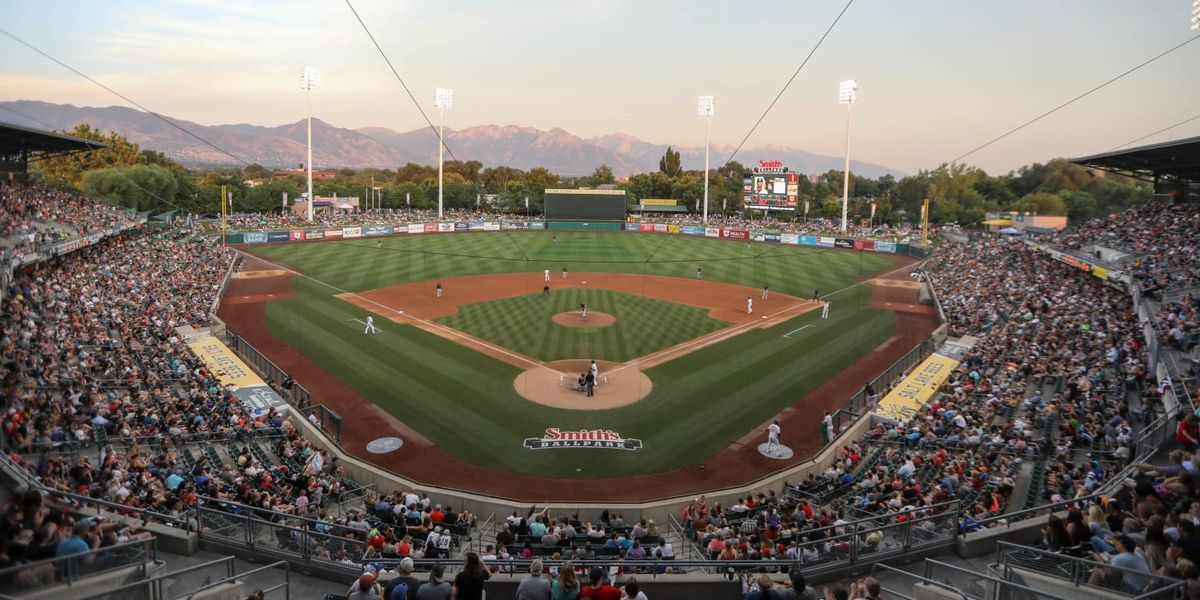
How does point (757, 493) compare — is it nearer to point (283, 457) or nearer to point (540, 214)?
point (283, 457)

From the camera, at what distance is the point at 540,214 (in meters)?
105

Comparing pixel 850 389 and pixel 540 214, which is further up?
pixel 540 214

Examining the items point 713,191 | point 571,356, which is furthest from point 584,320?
point 713,191

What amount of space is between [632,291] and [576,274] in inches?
305

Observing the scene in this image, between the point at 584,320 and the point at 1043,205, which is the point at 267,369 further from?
the point at 1043,205

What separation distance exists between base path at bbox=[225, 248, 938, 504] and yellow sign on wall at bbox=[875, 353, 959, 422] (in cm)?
206

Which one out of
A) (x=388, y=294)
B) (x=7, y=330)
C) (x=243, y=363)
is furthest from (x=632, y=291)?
(x=7, y=330)

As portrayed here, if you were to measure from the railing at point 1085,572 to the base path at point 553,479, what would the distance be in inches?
379

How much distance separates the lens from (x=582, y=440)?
2092 centimetres

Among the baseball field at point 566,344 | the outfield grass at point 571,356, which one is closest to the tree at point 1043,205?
the baseball field at point 566,344

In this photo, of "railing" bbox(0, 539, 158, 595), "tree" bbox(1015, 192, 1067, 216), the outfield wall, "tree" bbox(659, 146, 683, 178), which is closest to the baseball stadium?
"railing" bbox(0, 539, 158, 595)

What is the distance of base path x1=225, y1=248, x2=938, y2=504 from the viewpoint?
17.7 metres

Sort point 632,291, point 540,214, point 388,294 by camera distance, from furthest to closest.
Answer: point 540,214, point 632,291, point 388,294

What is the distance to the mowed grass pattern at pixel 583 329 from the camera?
101 feet
